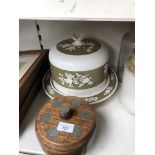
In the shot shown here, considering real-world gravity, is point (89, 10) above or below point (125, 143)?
above

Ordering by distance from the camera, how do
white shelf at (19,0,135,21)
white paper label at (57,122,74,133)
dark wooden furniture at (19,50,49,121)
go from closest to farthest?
1. white shelf at (19,0,135,21)
2. white paper label at (57,122,74,133)
3. dark wooden furniture at (19,50,49,121)

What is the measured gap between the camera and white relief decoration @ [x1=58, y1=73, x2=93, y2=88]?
54cm

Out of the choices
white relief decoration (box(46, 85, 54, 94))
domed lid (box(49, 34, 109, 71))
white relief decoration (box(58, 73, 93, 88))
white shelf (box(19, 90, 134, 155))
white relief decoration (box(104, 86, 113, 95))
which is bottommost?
white shelf (box(19, 90, 134, 155))

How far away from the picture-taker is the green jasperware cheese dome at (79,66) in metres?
0.53

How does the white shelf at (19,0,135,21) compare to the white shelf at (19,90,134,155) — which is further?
the white shelf at (19,90,134,155)

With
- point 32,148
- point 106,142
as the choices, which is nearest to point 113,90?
point 106,142

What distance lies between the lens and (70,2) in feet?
1.27

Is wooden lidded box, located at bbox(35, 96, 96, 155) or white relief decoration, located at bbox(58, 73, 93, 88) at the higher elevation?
white relief decoration, located at bbox(58, 73, 93, 88)

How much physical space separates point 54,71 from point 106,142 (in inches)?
9.8

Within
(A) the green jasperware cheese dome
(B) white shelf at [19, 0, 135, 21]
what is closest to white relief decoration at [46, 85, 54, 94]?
(A) the green jasperware cheese dome

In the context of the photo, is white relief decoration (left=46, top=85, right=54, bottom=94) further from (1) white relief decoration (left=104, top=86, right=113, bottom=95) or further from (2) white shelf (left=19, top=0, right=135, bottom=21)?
(2) white shelf (left=19, top=0, right=135, bottom=21)

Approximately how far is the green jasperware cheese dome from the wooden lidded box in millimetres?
57
